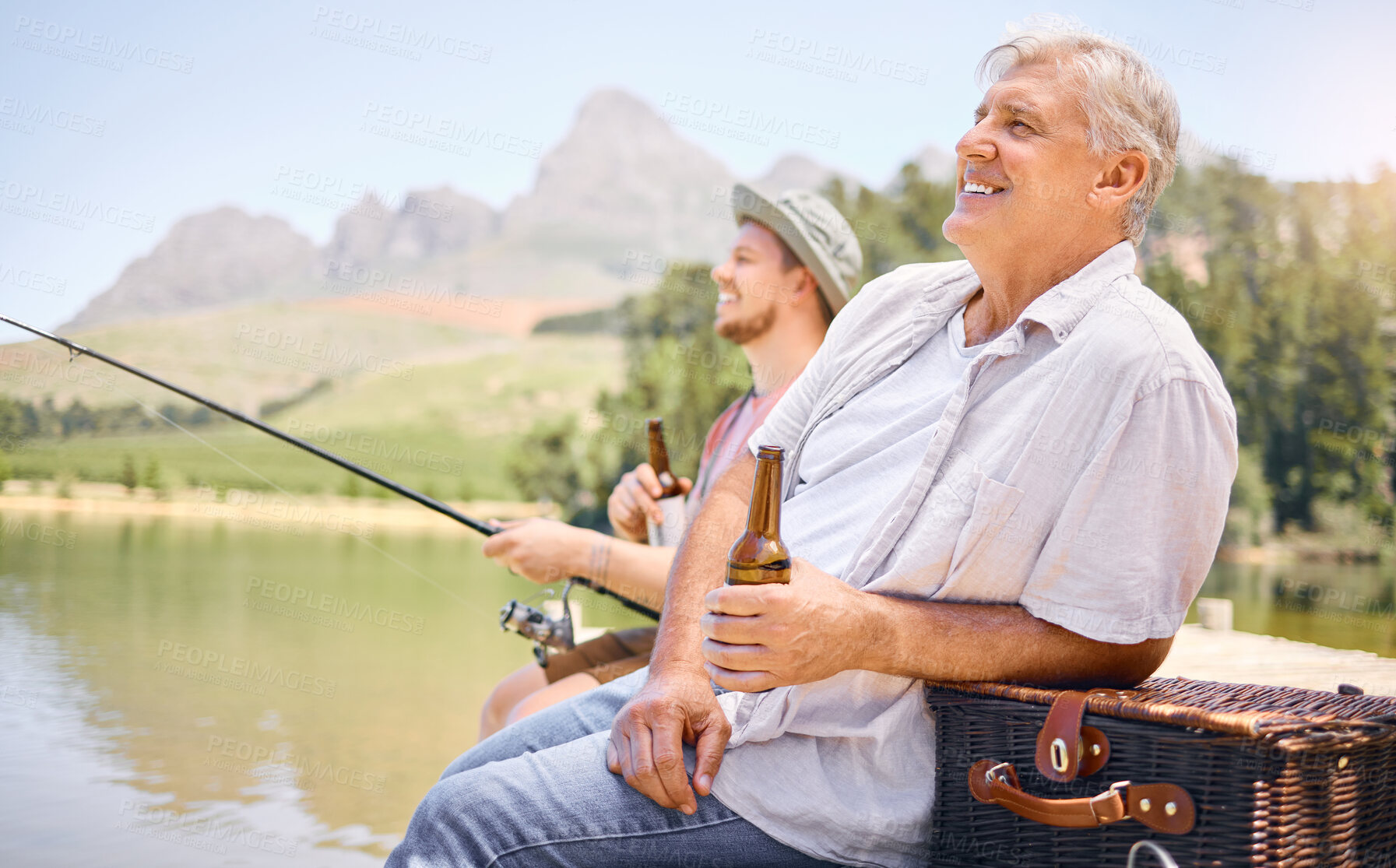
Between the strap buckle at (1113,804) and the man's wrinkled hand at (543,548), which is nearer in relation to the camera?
the strap buckle at (1113,804)

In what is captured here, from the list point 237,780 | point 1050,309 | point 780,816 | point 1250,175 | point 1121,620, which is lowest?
point 237,780

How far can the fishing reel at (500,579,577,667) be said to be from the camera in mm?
2840

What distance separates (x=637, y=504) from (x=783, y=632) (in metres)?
1.54

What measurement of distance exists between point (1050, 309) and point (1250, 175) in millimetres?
28247

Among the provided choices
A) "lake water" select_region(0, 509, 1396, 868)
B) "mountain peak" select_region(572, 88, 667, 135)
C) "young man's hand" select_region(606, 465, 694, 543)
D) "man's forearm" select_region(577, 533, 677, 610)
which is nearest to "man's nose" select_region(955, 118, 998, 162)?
"man's forearm" select_region(577, 533, 677, 610)

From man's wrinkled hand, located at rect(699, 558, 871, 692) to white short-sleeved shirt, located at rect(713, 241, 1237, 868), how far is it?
13cm

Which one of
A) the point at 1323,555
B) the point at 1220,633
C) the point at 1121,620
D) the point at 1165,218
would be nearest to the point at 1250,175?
the point at 1165,218

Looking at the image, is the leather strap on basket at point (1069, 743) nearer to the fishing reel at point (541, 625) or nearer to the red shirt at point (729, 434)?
the red shirt at point (729, 434)

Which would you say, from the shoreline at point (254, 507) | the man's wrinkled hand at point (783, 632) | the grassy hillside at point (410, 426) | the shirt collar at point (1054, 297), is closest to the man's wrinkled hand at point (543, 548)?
the shirt collar at point (1054, 297)

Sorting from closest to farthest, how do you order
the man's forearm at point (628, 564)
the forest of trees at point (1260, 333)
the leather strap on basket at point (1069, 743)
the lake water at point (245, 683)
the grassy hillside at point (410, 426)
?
the leather strap on basket at point (1069, 743)
the man's forearm at point (628, 564)
the lake water at point (245, 683)
the forest of trees at point (1260, 333)
the grassy hillside at point (410, 426)

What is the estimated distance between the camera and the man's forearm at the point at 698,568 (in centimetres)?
155

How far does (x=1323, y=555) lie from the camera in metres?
20.9

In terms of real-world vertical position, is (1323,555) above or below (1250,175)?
below

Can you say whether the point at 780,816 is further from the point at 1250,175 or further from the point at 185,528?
the point at 1250,175
